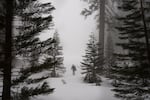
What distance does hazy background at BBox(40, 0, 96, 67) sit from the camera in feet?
221

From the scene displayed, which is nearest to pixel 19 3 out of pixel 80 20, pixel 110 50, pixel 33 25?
pixel 33 25

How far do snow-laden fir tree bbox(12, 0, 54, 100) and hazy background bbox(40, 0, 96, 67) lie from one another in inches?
2033

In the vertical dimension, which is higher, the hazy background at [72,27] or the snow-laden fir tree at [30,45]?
the hazy background at [72,27]

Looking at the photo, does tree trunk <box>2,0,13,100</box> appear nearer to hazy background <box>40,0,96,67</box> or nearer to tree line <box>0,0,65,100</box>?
tree line <box>0,0,65,100</box>

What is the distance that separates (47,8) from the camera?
28.0 feet

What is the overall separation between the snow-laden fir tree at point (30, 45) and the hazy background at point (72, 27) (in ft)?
169

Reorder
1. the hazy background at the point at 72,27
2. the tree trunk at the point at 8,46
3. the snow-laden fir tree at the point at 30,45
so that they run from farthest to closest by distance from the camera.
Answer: the hazy background at the point at 72,27, the snow-laden fir tree at the point at 30,45, the tree trunk at the point at 8,46

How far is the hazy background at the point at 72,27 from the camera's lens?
67338 millimetres

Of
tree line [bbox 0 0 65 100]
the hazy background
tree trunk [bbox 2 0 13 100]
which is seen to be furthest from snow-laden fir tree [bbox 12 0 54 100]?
the hazy background

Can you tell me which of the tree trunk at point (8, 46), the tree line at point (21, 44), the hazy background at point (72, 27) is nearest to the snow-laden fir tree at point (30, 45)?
the tree line at point (21, 44)

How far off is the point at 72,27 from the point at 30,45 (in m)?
75.3

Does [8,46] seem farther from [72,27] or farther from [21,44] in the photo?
[72,27]

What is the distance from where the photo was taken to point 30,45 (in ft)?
26.5

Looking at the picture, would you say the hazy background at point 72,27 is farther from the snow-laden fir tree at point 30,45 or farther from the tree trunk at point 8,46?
the tree trunk at point 8,46
